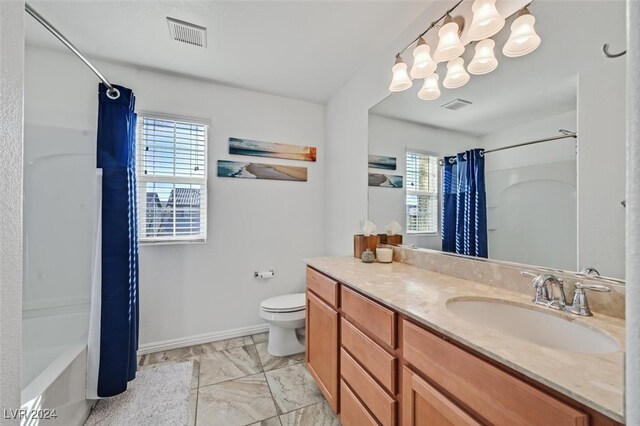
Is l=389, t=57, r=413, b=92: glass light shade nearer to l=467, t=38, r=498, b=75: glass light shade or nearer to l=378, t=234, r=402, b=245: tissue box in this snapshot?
l=467, t=38, r=498, b=75: glass light shade

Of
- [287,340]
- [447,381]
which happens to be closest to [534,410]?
[447,381]

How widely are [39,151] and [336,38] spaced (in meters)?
2.37

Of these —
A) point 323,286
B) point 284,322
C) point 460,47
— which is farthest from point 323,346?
point 460,47

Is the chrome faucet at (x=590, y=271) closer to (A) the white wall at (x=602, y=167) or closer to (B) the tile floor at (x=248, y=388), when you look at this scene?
(A) the white wall at (x=602, y=167)

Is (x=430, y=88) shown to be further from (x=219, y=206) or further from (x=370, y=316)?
(x=219, y=206)

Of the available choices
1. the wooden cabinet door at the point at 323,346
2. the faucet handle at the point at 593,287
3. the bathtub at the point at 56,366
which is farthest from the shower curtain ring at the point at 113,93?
the faucet handle at the point at 593,287

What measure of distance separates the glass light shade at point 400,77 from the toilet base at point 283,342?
6.98ft

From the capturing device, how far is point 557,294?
98 cm

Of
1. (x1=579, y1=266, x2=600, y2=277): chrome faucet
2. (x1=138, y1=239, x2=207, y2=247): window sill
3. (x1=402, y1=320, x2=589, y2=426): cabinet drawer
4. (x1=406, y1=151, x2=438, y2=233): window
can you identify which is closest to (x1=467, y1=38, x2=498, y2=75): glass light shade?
(x1=406, y1=151, x2=438, y2=233): window

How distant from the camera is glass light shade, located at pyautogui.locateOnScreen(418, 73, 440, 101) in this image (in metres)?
1.61

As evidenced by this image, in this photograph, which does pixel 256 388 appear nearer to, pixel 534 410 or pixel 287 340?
pixel 287 340

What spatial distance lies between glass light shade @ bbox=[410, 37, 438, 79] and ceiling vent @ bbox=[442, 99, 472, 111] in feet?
0.75

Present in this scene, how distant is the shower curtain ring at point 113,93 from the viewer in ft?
5.85

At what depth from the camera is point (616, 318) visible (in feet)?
2.87
